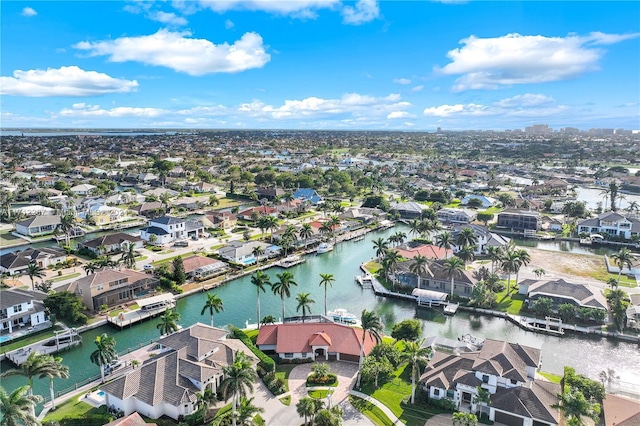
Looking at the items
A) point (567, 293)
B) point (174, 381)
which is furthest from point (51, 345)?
point (567, 293)

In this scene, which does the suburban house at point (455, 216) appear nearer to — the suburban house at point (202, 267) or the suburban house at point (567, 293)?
the suburban house at point (567, 293)

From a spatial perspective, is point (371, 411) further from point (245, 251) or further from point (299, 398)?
point (245, 251)

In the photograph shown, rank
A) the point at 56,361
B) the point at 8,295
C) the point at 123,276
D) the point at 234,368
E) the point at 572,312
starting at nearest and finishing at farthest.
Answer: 1. the point at 234,368
2. the point at 56,361
3. the point at 8,295
4. the point at 572,312
5. the point at 123,276

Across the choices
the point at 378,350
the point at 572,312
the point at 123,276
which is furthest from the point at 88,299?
the point at 572,312

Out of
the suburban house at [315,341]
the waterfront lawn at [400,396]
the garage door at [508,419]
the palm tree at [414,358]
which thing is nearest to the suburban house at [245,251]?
the suburban house at [315,341]

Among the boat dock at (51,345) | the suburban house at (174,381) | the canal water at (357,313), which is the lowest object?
the canal water at (357,313)

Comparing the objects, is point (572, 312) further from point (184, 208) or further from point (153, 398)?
point (184, 208)

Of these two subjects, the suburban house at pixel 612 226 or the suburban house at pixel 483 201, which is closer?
the suburban house at pixel 612 226

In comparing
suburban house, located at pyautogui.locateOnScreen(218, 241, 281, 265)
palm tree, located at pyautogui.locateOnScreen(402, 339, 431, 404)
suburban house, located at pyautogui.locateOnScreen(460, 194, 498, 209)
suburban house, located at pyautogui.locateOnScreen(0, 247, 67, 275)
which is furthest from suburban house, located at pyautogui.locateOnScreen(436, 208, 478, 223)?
suburban house, located at pyautogui.locateOnScreen(0, 247, 67, 275)
